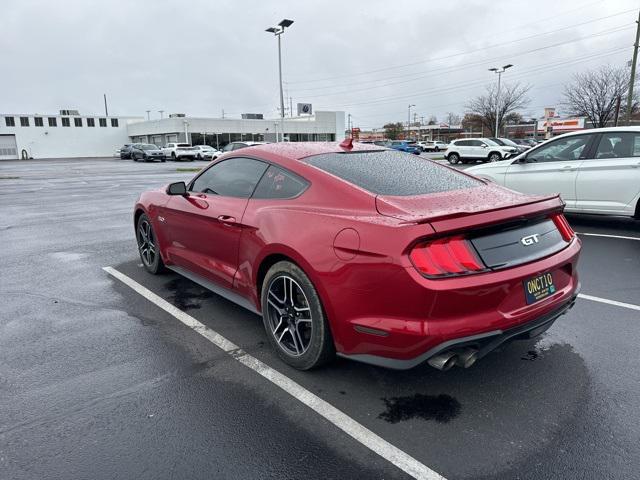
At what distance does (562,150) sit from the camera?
26.2 feet

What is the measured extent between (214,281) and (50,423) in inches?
66.0

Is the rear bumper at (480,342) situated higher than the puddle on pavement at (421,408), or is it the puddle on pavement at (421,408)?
the rear bumper at (480,342)

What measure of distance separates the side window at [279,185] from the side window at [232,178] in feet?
0.30

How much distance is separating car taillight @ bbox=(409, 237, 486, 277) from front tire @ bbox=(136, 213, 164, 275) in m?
3.53

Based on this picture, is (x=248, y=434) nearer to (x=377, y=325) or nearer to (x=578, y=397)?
(x=377, y=325)

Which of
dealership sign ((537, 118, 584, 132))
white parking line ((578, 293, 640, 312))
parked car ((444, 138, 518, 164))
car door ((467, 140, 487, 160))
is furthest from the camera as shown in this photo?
dealership sign ((537, 118, 584, 132))

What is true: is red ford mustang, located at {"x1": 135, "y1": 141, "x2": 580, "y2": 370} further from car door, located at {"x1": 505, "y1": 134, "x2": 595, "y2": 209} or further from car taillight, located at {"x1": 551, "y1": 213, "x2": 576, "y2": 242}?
car door, located at {"x1": 505, "y1": 134, "x2": 595, "y2": 209}

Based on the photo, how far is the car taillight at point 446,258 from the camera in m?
2.53

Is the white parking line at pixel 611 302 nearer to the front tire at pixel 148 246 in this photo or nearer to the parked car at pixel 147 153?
the front tire at pixel 148 246

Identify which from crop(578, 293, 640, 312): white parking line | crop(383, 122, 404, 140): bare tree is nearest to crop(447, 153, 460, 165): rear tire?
crop(578, 293, 640, 312): white parking line

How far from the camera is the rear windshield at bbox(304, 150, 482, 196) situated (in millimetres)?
3219

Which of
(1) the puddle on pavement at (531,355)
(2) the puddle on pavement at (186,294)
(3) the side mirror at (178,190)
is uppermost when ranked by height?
(3) the side mirror at (178,190)

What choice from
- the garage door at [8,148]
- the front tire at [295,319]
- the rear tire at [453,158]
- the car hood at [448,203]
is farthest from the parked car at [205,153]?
the car hood at [448,203]

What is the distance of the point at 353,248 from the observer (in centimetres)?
272
